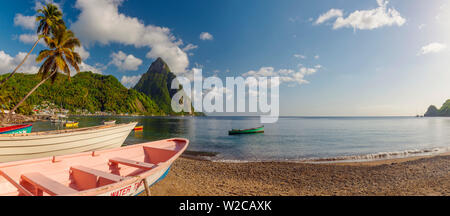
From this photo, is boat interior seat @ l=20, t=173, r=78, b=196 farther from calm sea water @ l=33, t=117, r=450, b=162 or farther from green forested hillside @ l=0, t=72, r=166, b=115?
green forested hillside @ l=0, t=72, r=166, b=115

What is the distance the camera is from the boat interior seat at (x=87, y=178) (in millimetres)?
5082

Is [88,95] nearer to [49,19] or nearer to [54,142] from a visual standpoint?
[49,19]

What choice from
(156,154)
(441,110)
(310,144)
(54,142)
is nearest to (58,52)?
(54,142)

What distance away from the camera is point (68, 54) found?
52.8ft

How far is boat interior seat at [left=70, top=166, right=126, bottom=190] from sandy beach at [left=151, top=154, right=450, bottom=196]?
1928mm

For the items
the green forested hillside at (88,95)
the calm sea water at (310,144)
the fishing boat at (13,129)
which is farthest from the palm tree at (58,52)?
the green forested hillside at (88,95)

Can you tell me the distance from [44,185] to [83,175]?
5.13 ft

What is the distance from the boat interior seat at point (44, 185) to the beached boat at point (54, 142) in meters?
4.27

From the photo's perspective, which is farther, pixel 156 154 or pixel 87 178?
pixel 156 154

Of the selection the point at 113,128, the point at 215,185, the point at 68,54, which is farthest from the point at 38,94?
the point at 215,185

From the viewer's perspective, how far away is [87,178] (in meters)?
5.34

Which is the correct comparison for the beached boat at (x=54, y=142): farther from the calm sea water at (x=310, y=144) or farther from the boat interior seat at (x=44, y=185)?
the boat interior seat at (x=44, y=185)

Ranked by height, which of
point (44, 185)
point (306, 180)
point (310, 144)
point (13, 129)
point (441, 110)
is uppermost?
point (441, 110)
